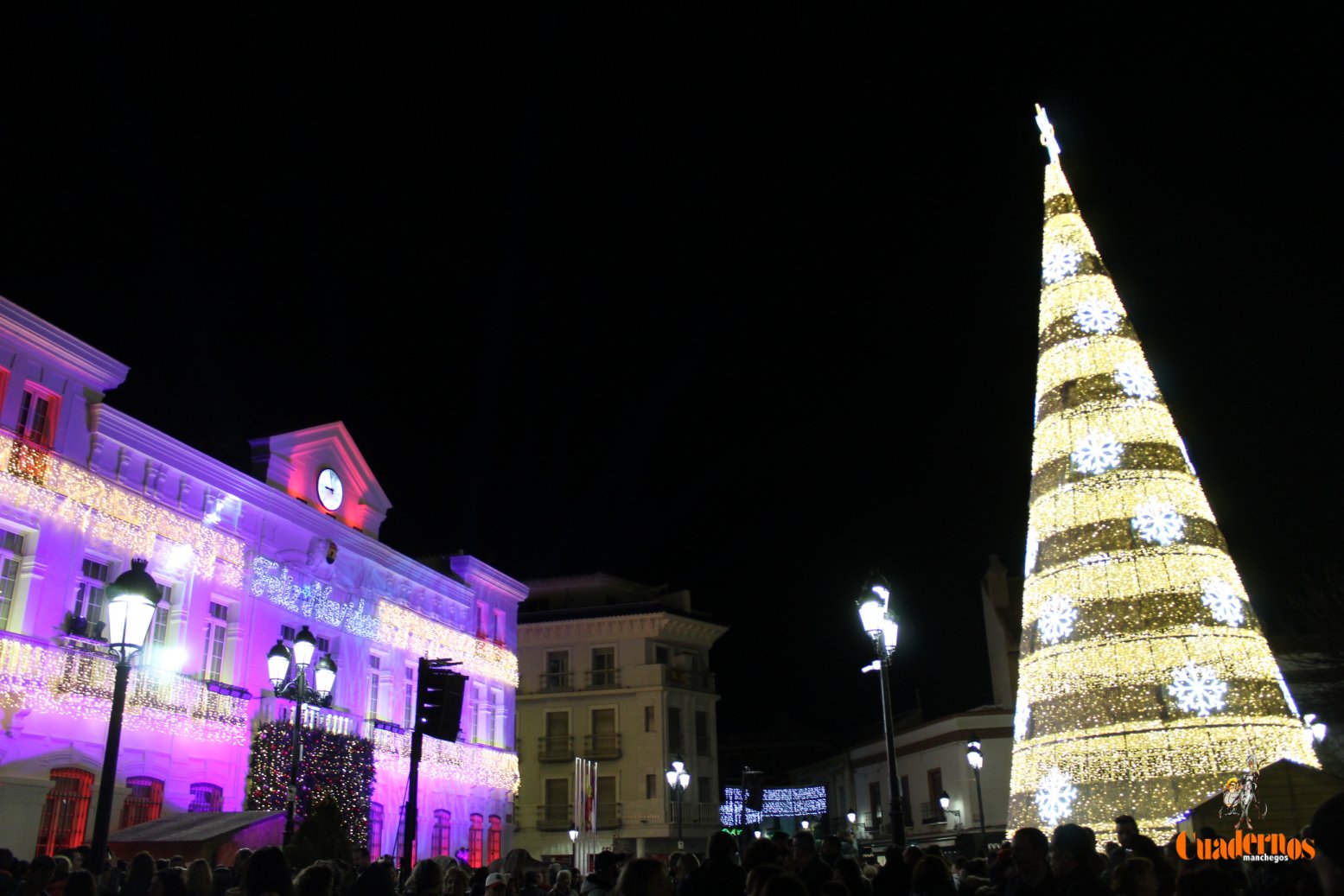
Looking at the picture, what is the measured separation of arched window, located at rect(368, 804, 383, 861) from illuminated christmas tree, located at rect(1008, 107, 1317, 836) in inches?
739

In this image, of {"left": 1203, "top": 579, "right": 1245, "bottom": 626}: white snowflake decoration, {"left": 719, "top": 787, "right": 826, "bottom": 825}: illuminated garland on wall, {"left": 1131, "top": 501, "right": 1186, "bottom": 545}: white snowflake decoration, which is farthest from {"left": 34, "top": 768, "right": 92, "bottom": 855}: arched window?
{"left": 719, "top": 787, "right": 826, "bottom": 825}: illuminated garland on wall

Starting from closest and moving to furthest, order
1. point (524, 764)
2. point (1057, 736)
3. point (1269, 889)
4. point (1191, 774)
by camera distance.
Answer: point (1269, 889) < point (1191, 774) < point (1057, 736) < point (524, 764)

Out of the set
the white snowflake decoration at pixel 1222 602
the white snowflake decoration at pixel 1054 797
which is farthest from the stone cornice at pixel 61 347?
the white snowflake decoration at pixel 1222 602

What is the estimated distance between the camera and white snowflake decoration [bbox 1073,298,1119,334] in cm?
1686

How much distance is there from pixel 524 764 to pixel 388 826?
1960 cm

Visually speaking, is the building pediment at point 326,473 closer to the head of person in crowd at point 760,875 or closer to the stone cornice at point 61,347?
the stone cornice at point 61,347

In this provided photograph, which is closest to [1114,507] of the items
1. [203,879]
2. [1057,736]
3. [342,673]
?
[1057,736]

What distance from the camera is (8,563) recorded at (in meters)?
19.3

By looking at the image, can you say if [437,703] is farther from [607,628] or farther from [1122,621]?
[607,628]

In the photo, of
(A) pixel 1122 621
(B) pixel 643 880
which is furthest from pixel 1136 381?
(B) pixel 643 880

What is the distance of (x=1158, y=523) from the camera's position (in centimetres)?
1540

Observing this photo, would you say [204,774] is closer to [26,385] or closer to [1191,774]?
[26,385]

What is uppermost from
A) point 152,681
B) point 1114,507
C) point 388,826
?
point 1114,507

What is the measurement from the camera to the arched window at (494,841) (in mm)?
34750
